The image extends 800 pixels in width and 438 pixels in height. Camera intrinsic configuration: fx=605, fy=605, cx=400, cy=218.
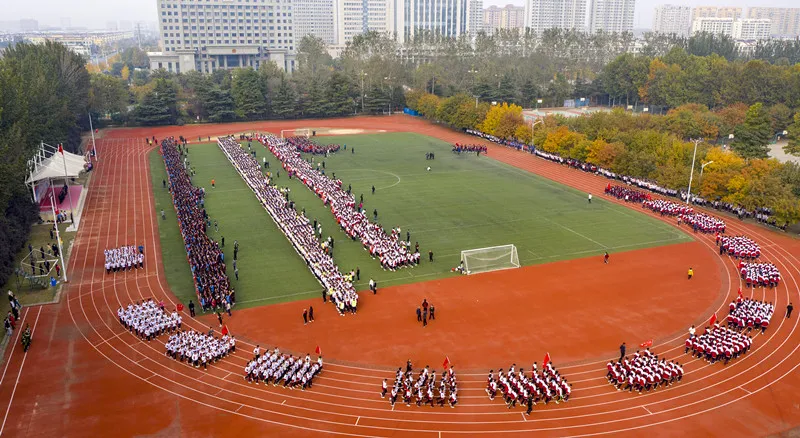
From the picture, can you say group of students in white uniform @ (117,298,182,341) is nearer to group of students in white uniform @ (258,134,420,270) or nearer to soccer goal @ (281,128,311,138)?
group of students in white uniform @ (258,134,420,270)

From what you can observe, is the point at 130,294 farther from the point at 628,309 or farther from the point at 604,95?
the point at 604,95

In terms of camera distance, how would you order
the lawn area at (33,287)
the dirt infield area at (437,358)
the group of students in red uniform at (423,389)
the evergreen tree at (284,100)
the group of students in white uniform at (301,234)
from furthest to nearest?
the evergreen tree at (284,100), the lawn area at (33,287), the group of students in white uniform at (301,234), the group of students in red uniform at (423,389), the dirt infield area at (437,358)

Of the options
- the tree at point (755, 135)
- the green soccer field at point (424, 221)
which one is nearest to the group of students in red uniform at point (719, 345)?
the green soccer field at point (424, 221)

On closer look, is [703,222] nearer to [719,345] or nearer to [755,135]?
[719,345]

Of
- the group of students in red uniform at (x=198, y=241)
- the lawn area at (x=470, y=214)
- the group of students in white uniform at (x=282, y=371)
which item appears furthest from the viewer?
the lawn area at (x=470, y=214)

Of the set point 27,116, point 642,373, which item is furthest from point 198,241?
point 642,373

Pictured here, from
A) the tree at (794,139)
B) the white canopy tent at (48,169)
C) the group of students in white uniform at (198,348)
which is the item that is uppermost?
the white canopy tent at (48,169)

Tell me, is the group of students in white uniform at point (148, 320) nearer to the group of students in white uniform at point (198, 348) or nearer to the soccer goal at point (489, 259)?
the group of students in white uniform at point (198, 348)
